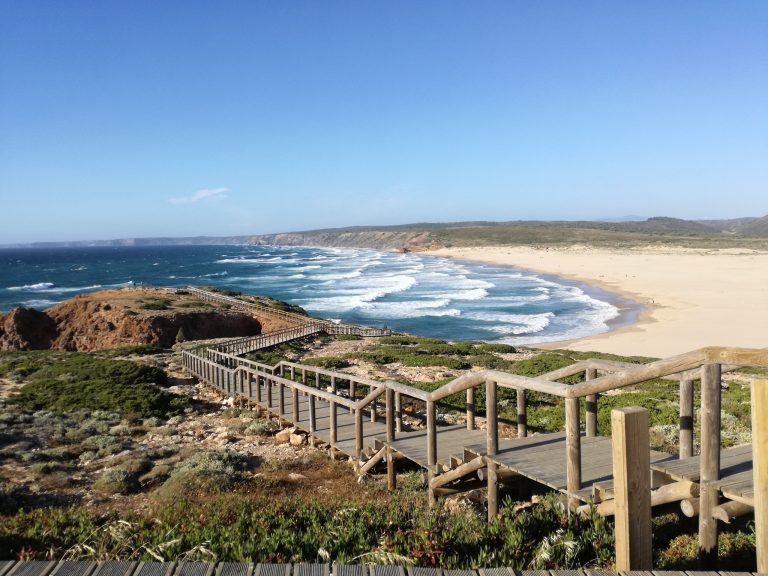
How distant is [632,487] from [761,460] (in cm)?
76

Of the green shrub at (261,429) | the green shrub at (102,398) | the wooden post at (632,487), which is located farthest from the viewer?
the green shrub at (102,398)

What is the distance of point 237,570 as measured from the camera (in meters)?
3.41

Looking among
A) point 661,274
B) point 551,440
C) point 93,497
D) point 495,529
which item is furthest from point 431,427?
point 661,274

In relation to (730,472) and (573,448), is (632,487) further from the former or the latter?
(730,472)

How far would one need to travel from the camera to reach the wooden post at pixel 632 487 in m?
3.52

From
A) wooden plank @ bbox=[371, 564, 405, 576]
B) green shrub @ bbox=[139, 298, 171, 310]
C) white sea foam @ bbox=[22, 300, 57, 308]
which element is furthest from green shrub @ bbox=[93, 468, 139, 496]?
white sea foam @ bbox=[22, 300, 57, 308]

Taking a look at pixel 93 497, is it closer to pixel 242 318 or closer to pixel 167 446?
pixel 167 446

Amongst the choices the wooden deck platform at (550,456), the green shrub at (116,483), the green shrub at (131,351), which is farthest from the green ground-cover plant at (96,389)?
the wooden deck platform at (550,456)

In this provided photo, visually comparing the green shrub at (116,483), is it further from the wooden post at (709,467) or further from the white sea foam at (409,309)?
the white sea foam at (409,309)

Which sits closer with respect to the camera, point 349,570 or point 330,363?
point 349,570

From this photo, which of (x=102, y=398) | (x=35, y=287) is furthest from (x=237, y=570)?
(x=35, y=287)

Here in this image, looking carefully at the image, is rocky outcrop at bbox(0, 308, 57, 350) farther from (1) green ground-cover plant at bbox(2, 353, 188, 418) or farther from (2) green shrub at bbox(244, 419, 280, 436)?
(2) green shrub at bbox(244, 419, 280, 436)

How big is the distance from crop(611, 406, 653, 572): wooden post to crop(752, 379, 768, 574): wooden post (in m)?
0.61

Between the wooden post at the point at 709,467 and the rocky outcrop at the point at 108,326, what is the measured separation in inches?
1225
